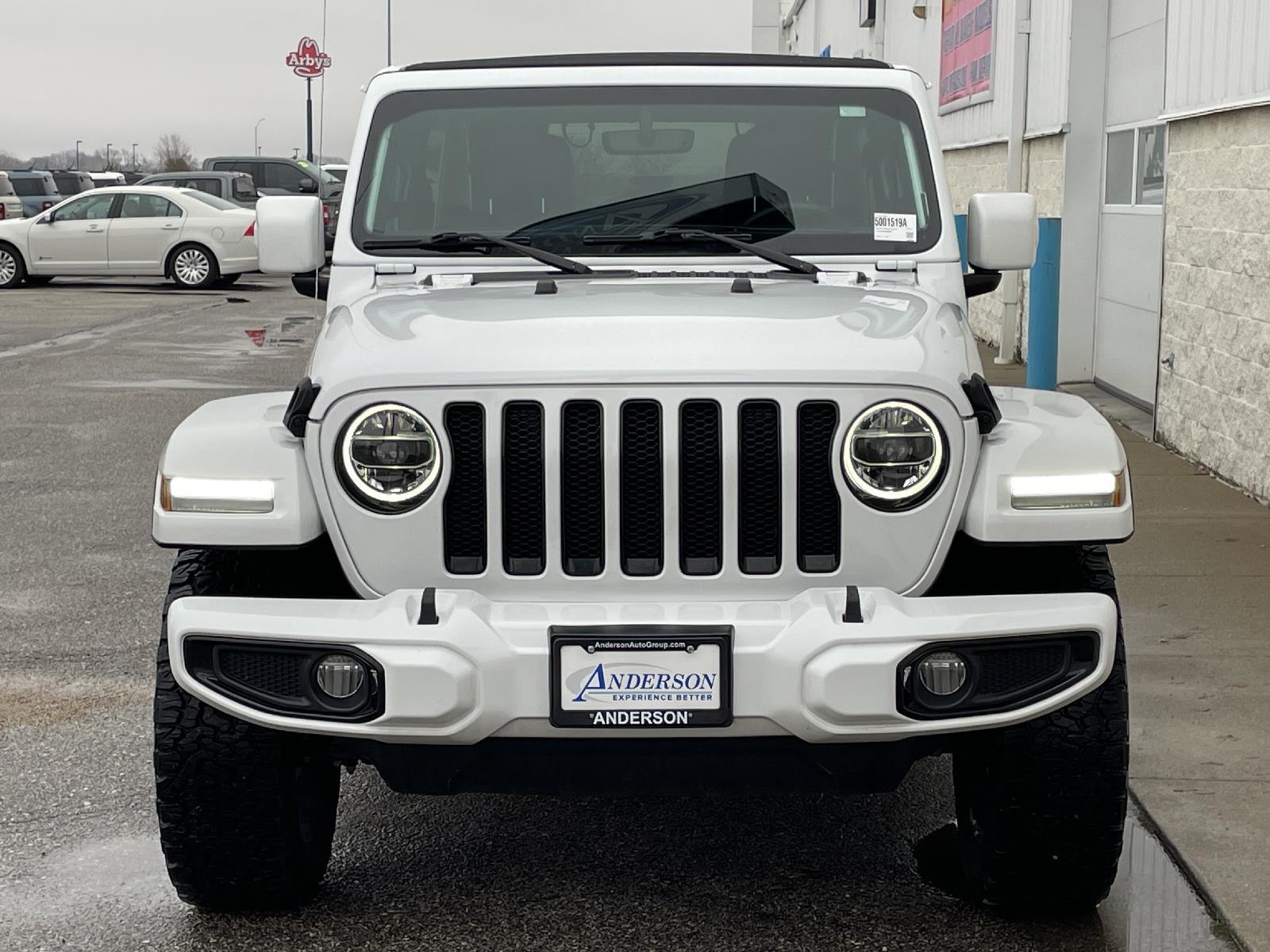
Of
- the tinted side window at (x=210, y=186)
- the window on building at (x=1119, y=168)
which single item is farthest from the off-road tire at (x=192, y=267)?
the window on building at (x=1119, y=168)

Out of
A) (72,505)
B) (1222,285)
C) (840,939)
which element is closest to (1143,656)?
(840,939)

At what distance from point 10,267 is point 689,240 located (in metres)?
25.3

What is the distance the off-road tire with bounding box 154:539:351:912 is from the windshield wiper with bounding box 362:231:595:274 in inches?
46.0

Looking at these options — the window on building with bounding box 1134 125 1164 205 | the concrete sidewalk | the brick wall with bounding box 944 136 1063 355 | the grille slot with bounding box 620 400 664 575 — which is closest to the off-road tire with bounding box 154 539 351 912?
the grille slot with bounding box 620 400 664 575

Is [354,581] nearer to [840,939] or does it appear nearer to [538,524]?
[538,524]

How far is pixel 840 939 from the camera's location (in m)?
3.93

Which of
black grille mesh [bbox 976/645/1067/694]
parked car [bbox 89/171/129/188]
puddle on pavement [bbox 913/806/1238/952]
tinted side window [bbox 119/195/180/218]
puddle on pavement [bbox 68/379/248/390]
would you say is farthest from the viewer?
parked car [bbox 89/171/129/188]

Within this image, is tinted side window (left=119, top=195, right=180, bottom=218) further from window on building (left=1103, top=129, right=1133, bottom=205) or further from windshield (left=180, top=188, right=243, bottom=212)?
window on building (left=1103, top=129, right=1133, bottom=205)

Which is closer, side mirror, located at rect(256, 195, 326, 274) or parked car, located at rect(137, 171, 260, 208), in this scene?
side mirror, located at rect(256, 195, 326, 274)

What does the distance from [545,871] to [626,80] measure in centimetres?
230

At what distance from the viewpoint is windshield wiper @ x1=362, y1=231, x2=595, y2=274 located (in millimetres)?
4723

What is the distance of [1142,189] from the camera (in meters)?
12.7

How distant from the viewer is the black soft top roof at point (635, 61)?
211 inches

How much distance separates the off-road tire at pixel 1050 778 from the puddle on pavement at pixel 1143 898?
12 centimetres
